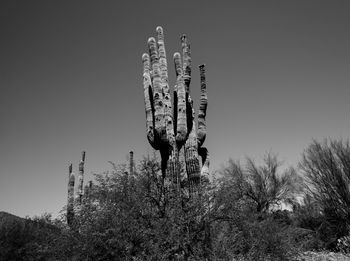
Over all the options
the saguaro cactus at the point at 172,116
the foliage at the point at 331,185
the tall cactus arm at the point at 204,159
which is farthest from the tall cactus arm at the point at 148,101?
the foliage at the point at 331,185

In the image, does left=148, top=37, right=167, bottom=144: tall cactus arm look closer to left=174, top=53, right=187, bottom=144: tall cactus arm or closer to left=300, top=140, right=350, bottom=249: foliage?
left=174, top=53, right=187, bottom=144: tall cactus arm


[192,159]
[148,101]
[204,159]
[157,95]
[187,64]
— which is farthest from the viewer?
[187,64]

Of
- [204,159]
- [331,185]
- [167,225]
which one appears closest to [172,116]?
[204,159]

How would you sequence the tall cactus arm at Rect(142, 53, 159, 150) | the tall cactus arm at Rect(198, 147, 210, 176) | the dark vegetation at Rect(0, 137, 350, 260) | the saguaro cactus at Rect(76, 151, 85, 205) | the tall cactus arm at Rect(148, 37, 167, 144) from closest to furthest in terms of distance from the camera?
the dark vegetation at Rect(0, 137, 350, 260) < the tall cactus arm at Rect(148, 37, 167, 144) < the tall cactus arm at Rect(142, 53, 159, 150) < the tall cactus arm at Rect(198, 147, 210, 176) < the saguaro cactus at Rect(76, 151, 85, 205)

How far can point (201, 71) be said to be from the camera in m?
10.9

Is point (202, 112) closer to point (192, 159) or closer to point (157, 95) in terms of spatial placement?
point (157, 95)

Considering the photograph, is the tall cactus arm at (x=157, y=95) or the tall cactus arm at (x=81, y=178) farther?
the tall cactus arm at (x=81, y=178)

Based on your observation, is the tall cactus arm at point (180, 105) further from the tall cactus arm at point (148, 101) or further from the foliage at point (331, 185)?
the foliage at point (331, 185)

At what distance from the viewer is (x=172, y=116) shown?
28.9ft

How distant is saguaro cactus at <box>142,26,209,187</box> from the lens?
27.0 ft

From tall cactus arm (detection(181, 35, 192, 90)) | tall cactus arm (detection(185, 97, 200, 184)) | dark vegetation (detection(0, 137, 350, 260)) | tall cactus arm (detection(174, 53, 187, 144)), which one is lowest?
dark vegetation (detection(0, 137, 350, 260))

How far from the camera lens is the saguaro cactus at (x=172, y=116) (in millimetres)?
8242

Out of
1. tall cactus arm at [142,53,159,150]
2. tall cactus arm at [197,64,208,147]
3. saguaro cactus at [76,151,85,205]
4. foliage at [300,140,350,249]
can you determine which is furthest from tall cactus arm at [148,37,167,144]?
saguaro cactus at [76,151,85,205]

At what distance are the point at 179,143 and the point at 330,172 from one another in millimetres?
8161
